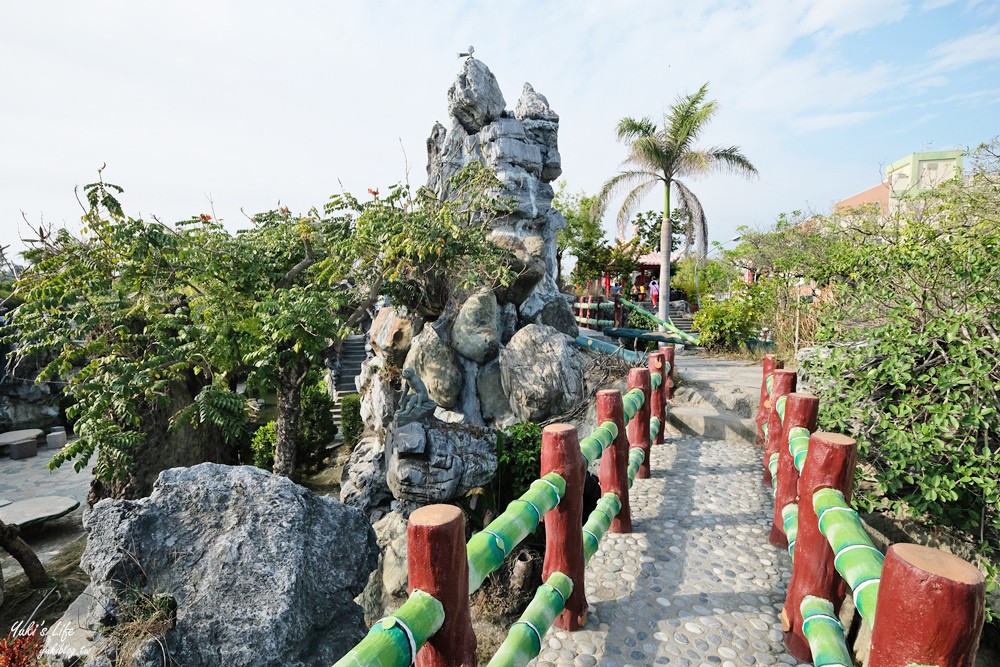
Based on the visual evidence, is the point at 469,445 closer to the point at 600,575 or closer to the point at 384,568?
the point at 384,568

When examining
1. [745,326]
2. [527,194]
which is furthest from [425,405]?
[745,326]

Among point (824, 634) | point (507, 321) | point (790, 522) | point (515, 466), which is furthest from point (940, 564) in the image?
point (507, 321)

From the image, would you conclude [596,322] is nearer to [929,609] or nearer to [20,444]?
[20,444]

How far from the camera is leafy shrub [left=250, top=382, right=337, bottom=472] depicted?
9380 mm

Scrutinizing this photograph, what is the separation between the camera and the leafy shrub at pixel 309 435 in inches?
369

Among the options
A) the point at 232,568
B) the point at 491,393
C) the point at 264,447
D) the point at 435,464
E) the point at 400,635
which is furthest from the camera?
the point at 264,447

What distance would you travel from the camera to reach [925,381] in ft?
10.7

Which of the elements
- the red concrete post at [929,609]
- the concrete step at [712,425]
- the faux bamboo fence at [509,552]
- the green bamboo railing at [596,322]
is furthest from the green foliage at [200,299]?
the green bamboo railing at [596,322]

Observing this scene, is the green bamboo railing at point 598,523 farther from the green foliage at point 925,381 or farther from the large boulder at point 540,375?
the large boulder at point 540,375

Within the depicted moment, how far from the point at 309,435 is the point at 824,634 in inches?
374

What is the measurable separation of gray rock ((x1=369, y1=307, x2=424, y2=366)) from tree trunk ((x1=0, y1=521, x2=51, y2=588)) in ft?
18.2

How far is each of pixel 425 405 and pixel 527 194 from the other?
22.1 feet

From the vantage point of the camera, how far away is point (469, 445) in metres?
6.19

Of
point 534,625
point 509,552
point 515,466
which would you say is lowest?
point 515,466
